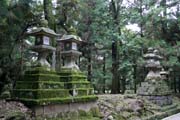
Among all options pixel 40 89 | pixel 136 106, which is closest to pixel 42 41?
pixel 40 89

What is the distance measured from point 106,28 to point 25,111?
39.3ft

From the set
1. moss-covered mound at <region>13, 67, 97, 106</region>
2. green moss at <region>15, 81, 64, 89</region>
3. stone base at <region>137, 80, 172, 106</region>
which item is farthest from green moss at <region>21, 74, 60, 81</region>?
stone base at <region>137, 80, 172, 106</region>

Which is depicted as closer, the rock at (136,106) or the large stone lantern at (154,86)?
the rock at (136,106)

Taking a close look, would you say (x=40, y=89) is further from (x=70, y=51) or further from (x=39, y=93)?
(x=70, y=51)

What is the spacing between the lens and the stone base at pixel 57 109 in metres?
7.04

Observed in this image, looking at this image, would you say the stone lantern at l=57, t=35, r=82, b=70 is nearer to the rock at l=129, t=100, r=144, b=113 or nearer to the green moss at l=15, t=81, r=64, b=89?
the green moss at l=15, t=81, r=64, b=89

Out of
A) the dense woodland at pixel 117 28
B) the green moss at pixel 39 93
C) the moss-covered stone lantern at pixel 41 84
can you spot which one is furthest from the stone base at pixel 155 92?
the green moss at pixel 39 93

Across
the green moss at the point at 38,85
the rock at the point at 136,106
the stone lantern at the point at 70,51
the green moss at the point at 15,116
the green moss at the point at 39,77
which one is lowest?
the rock at the point at 136,106

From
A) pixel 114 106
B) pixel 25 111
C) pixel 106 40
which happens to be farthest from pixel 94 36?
pixel 25 111

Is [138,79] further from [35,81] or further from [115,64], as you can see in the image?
[35,81]

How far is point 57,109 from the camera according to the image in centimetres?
762

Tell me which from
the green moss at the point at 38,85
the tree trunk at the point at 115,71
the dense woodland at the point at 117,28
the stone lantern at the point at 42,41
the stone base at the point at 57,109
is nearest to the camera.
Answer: the stone base at the point at 57,109

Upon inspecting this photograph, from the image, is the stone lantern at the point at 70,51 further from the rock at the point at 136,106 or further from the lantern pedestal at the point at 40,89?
the rock at the point at 136,106

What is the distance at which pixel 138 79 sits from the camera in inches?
866
